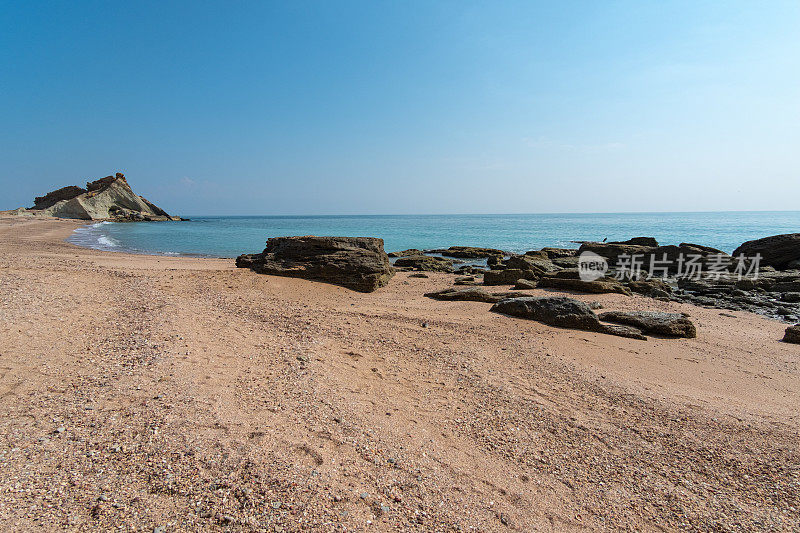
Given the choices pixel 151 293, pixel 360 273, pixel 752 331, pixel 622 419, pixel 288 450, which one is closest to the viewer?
pixel 288 450

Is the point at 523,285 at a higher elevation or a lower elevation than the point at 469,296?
lower

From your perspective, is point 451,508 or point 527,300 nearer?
point 451,508

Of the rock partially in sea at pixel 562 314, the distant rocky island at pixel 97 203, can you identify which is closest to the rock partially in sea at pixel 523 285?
the rock partially in sea at pixel 562 314

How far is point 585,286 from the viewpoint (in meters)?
13.5

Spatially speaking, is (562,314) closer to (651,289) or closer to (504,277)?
(504,277)

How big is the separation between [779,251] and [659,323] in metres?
21.2

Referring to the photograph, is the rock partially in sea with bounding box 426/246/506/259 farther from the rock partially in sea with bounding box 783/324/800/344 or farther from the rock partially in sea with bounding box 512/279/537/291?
the rock partially in sea with bounding box 783/324/800/344

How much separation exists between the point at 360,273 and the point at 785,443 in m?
9.56

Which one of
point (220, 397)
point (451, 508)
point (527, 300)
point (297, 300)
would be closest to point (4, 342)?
point (220, 397)

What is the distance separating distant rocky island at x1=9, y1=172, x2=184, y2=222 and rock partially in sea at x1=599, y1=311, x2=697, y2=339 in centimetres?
9054

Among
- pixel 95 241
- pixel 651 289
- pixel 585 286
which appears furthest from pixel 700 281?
pixel 95 241

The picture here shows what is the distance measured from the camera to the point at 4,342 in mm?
5062

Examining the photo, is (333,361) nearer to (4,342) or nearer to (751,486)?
(4,342)

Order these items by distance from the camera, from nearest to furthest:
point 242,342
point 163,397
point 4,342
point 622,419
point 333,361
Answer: point 163,397
point 622,419
point 4,342
point 333,361
point 242,342
